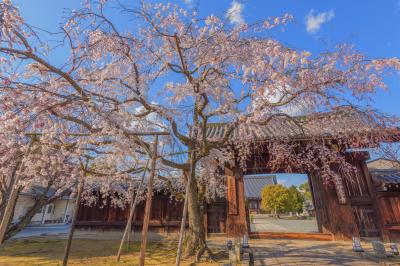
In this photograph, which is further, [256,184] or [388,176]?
[256,184]

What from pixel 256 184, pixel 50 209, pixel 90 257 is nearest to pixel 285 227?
pixel 90 257

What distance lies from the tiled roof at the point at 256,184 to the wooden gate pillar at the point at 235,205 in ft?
94.0

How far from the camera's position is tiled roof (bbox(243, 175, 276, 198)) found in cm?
3700

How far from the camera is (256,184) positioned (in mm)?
39531

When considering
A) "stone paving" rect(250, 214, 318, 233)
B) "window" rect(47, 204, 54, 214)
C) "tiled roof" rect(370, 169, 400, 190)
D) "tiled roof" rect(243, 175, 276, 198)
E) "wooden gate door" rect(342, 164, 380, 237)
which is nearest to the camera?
"tiled roof" rect(370, 169, 400, 190)

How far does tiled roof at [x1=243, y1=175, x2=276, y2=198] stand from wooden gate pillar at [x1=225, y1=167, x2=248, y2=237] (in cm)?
2865

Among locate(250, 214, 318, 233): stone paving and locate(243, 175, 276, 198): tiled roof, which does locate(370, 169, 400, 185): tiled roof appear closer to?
locate(250, 214, 318, 233): stone paving

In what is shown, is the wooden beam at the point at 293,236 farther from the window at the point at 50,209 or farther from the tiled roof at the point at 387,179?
the window at the point at 50,209

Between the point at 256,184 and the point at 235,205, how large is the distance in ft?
106

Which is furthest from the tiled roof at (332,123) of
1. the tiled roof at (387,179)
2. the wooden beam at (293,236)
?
the wooden beam at (293,236)

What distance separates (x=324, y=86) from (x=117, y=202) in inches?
422

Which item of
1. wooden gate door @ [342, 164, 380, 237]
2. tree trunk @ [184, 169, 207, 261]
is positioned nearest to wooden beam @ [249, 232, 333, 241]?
wooden gate door @ [342, 164, 380, 237]

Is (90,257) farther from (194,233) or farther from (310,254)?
(310,254)

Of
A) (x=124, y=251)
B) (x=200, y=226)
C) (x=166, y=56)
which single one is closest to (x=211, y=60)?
(x=166, y=56)
